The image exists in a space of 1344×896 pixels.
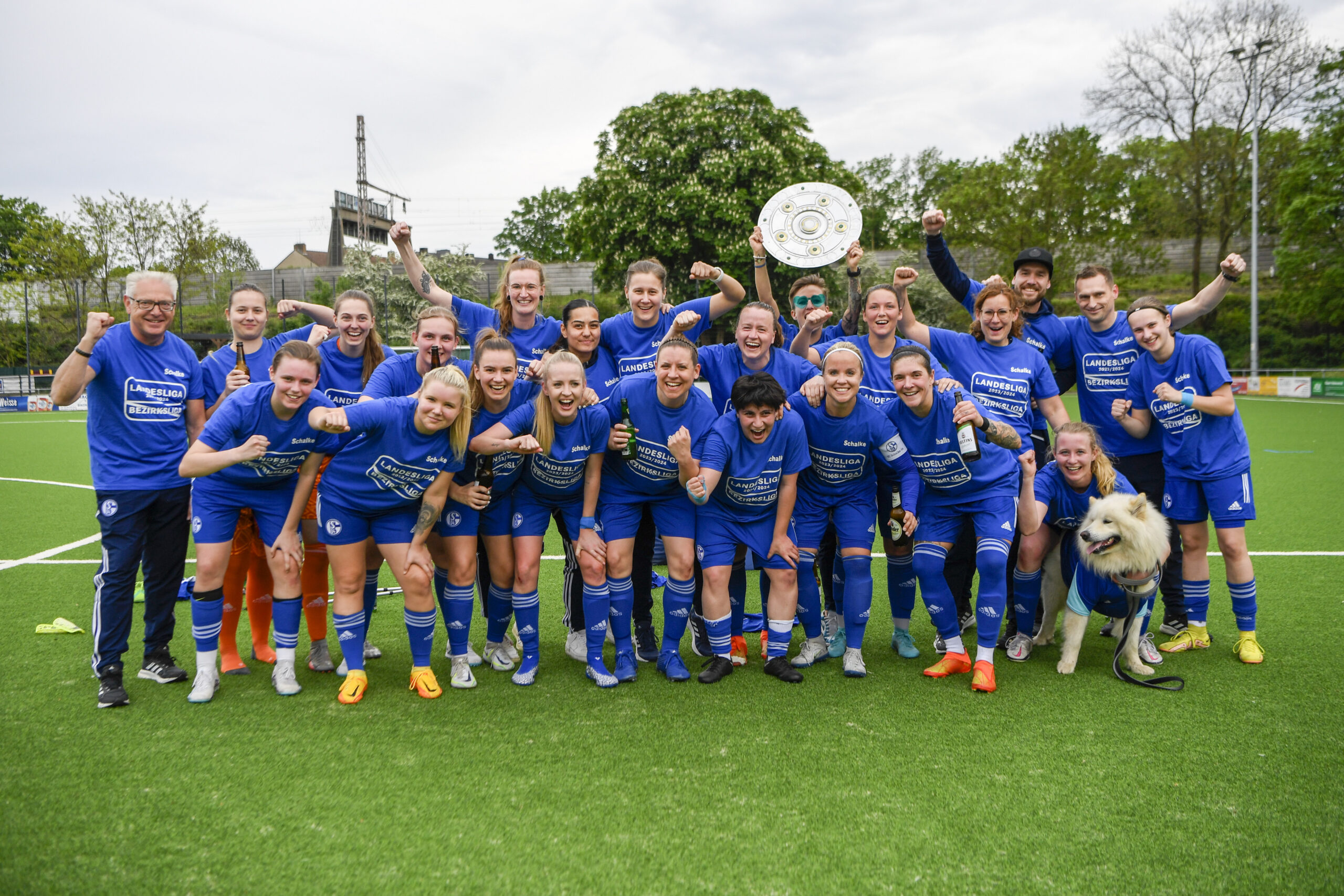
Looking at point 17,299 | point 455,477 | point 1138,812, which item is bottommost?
point 1138,812

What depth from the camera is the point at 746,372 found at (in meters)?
4.36

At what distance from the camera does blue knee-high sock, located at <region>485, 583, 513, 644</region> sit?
4.20 metres

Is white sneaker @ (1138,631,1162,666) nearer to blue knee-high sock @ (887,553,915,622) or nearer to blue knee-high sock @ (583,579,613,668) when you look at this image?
blue knee-high sock @ (887,553,915,622)

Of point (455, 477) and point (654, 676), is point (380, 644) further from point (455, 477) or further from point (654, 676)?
point (654, 676)

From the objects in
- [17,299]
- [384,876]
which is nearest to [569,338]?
[384,876]

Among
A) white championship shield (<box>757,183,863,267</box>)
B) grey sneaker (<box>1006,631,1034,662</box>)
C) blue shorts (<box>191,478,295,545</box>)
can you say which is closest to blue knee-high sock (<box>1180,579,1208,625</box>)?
grey sneaker (<box>1006,631,1034,662</box>)

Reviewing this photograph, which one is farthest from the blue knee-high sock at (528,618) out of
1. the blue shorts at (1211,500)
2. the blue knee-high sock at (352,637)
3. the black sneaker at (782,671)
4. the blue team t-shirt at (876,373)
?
the blue shorts at (1211,500)

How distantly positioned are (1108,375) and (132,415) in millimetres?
5233

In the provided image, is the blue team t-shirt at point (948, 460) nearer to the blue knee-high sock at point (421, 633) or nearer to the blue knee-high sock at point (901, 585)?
the blue knee-high sock at point (901, 585)

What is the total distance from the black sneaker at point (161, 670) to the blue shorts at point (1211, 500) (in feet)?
17.5

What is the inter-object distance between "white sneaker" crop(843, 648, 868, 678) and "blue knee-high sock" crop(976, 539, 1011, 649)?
23.1 inches

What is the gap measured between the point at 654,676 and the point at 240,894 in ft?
7.06

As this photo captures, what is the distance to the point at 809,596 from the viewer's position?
13.9 feet

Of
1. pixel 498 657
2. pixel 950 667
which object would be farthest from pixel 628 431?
pixel 950 667
